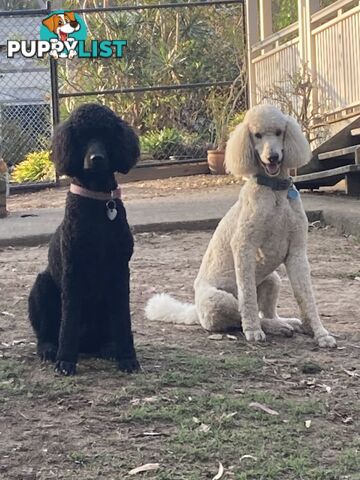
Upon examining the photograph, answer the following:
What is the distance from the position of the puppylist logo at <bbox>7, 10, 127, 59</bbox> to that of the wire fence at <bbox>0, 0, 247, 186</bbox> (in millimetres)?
127

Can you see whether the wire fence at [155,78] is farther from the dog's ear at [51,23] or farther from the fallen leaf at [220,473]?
the fallen leaf at [220,473]

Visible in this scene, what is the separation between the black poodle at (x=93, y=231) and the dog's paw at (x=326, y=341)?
1.00m

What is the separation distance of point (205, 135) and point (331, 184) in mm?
4578

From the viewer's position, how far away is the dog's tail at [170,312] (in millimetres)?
4984

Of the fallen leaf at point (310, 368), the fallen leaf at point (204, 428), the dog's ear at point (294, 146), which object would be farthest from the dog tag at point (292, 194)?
the fallen leaf at point (204, 428)

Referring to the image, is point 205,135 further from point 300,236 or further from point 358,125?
point 300,236

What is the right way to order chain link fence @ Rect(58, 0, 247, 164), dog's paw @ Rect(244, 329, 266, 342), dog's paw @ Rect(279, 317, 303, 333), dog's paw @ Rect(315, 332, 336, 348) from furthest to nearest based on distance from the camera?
chain link fence @ Rect(58, 0, 247, 164) < dog's paw @ Rect(279, 317, 303, 333) < dog's paw @ Rect(244, 329, 266, 342) < dog's paw @ Rect(315, 332, 336, 348)

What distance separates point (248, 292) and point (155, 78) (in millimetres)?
11358

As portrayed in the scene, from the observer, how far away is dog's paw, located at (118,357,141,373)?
3.92m

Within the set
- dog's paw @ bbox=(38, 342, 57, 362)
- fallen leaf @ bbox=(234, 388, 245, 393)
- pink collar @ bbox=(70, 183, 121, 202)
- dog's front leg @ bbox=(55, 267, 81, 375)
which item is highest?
pink collar @ bbox=(70, 183, 121, 202)

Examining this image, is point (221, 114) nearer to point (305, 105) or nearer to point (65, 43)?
point (305, 105)

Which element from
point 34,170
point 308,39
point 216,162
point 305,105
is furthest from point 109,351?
point 34,170

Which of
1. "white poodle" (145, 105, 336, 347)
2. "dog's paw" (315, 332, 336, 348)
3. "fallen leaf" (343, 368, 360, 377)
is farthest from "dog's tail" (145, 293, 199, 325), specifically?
"fallen leaf" (343, 368, 360, 377)

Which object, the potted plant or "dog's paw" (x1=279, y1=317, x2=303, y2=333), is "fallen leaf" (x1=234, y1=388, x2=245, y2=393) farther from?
the potted plant
